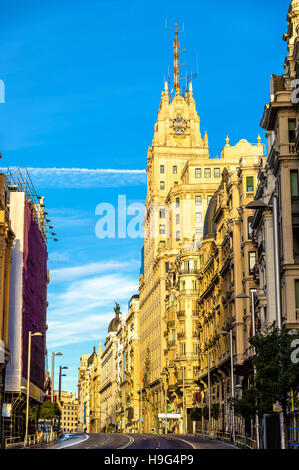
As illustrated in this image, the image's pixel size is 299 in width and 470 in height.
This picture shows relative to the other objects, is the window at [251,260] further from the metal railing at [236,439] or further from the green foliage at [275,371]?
the green foliage at [275,371]

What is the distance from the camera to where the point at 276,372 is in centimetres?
3653

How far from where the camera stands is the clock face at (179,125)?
168 metres

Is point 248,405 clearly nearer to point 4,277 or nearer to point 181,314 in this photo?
point 4,277

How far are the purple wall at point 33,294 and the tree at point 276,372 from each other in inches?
1955

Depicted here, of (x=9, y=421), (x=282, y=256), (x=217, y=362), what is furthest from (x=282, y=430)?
(x=217, y=362)

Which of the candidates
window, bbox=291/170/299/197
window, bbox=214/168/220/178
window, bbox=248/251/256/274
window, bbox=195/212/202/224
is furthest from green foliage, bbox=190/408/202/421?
window, bbox=214/168/220/178

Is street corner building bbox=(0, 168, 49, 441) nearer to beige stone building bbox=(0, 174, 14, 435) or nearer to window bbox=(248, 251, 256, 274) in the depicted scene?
beige stone building bbox=(0, 174, 14, 435)

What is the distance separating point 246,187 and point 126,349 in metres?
130

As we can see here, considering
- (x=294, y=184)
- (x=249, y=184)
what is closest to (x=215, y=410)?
(x=249, y=184)

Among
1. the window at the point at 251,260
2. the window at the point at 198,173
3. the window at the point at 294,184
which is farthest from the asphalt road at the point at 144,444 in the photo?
the window at the point at 198,173

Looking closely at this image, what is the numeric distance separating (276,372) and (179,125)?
443 feet

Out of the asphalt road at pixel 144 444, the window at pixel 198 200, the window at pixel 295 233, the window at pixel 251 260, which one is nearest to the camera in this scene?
the window at pixel 295 233

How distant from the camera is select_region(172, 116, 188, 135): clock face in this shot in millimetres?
167875
